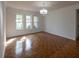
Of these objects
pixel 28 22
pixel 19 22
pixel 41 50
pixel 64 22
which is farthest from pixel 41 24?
pixel 41 50

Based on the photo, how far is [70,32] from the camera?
6973 mm

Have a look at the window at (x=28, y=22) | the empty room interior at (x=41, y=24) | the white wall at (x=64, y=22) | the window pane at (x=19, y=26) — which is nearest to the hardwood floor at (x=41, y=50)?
the empty room interior at (x=41, y=24)

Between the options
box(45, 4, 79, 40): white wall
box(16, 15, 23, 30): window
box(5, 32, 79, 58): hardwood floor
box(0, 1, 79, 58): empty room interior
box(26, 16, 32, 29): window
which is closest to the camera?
box(5, 32, 79, 58): hardwood floor

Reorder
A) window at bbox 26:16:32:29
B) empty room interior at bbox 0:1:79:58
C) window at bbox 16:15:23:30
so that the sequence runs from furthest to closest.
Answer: window at bbox 26:16:32:29 < window at bbox 16:15:23:30 < empty room interior at bbox 0:1:79:58

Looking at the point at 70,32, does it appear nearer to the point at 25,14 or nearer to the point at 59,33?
the point at 59,33

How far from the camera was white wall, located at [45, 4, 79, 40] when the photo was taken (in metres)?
6.69

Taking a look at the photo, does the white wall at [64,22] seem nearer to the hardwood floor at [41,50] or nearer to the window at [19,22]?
the hardwood floor at [41,50]

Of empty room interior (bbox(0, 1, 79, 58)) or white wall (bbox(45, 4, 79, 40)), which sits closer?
empty room interior (bbox(0, 1, 79, 58))

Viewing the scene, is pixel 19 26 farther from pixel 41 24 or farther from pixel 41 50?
pixel 41 50

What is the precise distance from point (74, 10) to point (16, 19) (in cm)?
428

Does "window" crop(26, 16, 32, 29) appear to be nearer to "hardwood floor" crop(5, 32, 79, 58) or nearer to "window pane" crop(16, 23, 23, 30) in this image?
"window pane" crop(16, 23, 23, 30)

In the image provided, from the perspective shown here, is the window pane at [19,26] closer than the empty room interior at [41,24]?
No

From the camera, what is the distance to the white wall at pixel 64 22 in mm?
6695

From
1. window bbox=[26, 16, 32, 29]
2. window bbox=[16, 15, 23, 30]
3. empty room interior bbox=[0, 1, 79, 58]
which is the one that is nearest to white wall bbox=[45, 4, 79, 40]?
empty room interior bbox=[0, 1, 79, 58]
